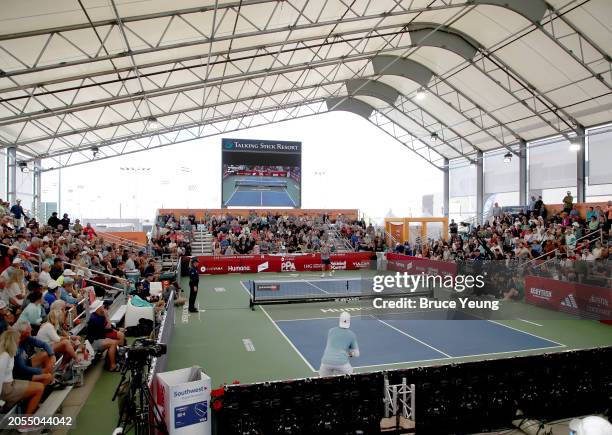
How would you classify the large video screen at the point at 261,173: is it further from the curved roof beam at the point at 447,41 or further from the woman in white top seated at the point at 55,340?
the woman in white top seated at the point at 55,340

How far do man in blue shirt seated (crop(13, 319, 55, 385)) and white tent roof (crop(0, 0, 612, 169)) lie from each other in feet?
27.3

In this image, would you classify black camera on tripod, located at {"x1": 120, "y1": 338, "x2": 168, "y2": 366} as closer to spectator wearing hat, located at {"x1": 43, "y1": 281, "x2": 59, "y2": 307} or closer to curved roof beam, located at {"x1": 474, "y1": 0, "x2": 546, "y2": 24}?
spectator wearing hat, located at {"x1": 43, "y1": 281, "x2": 59, "y2": 307}

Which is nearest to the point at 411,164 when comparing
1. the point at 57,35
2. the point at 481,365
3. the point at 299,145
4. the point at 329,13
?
the point at 299,145

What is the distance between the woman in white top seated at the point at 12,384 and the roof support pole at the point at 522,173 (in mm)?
30392

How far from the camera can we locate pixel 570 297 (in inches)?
603

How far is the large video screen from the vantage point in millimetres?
31969

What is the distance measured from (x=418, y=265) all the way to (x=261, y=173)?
14.5 m

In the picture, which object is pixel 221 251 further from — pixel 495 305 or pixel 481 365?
pixel 481 365

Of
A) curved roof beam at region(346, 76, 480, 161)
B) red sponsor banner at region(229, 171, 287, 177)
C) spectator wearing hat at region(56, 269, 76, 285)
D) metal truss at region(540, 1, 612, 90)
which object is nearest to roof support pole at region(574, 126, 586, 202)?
metal truss at region(540, 1, 612, 90)

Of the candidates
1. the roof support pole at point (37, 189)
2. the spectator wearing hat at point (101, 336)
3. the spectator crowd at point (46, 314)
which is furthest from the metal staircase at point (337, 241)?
the spectator wearing hat at point (101, 336)

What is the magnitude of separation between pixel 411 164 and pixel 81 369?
33.8 meters

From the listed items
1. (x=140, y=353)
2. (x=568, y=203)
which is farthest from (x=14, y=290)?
(x=568, y=203)

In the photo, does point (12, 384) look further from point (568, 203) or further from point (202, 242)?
point (568, 203)

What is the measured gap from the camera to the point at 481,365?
22.4 feet
